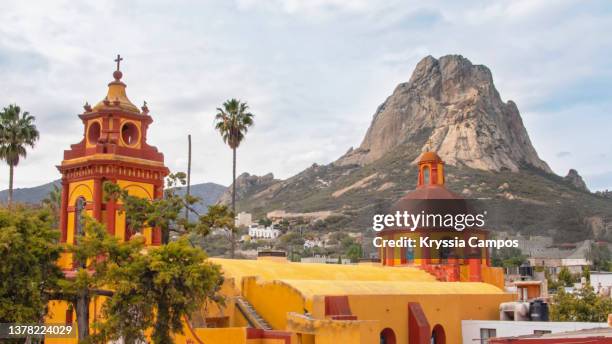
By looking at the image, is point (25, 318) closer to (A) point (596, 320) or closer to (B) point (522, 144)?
(A) point (596, 320)

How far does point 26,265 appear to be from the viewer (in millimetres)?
21875

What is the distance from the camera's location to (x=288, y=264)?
3316 centimetres

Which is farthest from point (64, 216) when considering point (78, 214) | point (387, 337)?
point (387, 337)

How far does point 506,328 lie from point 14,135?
29.9m

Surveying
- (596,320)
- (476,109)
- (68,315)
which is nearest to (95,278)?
(68,315)

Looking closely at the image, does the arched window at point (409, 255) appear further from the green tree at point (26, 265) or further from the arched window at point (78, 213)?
the green tree at point (26, 265)

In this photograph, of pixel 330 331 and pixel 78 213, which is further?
pixel 78 213

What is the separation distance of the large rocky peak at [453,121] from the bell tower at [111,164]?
10401 centimetres

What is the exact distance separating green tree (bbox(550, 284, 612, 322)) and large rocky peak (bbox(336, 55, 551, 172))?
305 ft

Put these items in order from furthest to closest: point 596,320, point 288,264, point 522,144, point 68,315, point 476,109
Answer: point 522,144, point 476,109, point 596,320, point 288,264, point 68,315

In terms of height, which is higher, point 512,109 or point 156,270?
point 512,109

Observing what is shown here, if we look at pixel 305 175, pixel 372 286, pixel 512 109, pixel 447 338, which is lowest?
pixel 447 338

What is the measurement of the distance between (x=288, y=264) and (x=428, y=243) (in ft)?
34.1

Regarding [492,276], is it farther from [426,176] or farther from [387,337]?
[387,337]
